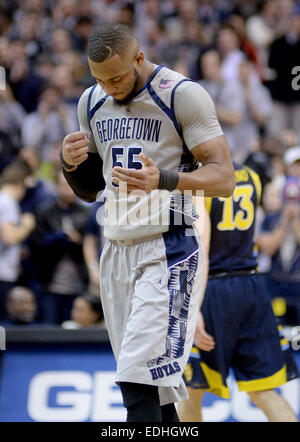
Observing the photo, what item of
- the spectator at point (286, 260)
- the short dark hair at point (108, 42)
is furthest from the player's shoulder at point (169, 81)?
the spectator at point (286, 260)

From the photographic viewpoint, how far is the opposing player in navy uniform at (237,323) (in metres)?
5.18

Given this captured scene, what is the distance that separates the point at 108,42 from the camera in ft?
12.6

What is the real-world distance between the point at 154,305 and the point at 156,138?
0.83m

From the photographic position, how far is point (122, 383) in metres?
3.79

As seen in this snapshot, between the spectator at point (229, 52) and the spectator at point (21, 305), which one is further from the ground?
the spectator at point (229, 52)

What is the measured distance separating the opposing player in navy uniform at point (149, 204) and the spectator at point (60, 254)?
3777mm

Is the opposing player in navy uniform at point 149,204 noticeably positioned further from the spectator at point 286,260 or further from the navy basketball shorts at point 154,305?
the spectator at point 286,260

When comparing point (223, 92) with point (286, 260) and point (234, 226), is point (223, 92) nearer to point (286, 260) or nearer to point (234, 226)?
point (286, 260)

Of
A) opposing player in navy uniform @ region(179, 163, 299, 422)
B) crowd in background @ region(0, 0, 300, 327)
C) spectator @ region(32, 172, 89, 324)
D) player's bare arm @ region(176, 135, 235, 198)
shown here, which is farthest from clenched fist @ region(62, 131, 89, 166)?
spectator @ region(32, 172, 89, 324)

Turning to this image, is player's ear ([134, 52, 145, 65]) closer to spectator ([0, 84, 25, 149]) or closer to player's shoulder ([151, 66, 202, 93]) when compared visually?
player's shoulder ([151, 66, 202, 93])

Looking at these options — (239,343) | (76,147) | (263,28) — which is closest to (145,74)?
(76,147)
